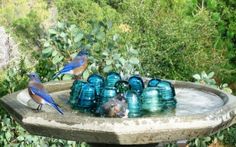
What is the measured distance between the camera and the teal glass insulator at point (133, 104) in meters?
2.82

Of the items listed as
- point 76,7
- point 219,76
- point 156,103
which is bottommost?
point 219,76

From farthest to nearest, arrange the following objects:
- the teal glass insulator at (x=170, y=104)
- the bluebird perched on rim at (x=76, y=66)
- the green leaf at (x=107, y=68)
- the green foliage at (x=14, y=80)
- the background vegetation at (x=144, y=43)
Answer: the green foliage at (x=14, y=80)
the background vegetation at (x=144, y=43)
the green leaf at (x=107, y=68)
the bluebird perched on rim at (x=76, y=66)
the teal glass insulator at (x=170, y=104)

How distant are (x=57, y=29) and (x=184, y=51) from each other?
3467 millimetres

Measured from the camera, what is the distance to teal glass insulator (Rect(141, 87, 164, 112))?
292cm

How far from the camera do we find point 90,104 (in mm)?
2990

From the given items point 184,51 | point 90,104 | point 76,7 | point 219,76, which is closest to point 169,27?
point 184,51

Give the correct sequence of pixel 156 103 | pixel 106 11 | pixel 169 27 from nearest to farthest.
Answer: pixel 156 103 < pixel 169 27 < pixel 106 11

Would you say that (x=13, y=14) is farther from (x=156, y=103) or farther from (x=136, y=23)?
(x=156, y=103)

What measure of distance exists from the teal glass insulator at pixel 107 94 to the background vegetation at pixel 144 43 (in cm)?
141

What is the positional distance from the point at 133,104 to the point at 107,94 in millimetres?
191

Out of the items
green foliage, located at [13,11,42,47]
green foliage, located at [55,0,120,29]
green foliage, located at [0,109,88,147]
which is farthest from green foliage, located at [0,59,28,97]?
green foliage, located at [13,11,42,47]

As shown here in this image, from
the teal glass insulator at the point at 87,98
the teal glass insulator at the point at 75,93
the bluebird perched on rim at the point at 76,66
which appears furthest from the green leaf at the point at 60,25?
the teal glass insulator at the point at 87,98

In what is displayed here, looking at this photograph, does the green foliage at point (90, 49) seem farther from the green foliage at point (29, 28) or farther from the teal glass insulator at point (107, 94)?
the green foliage at point (29, 28)

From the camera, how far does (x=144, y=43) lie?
755 centimetres
